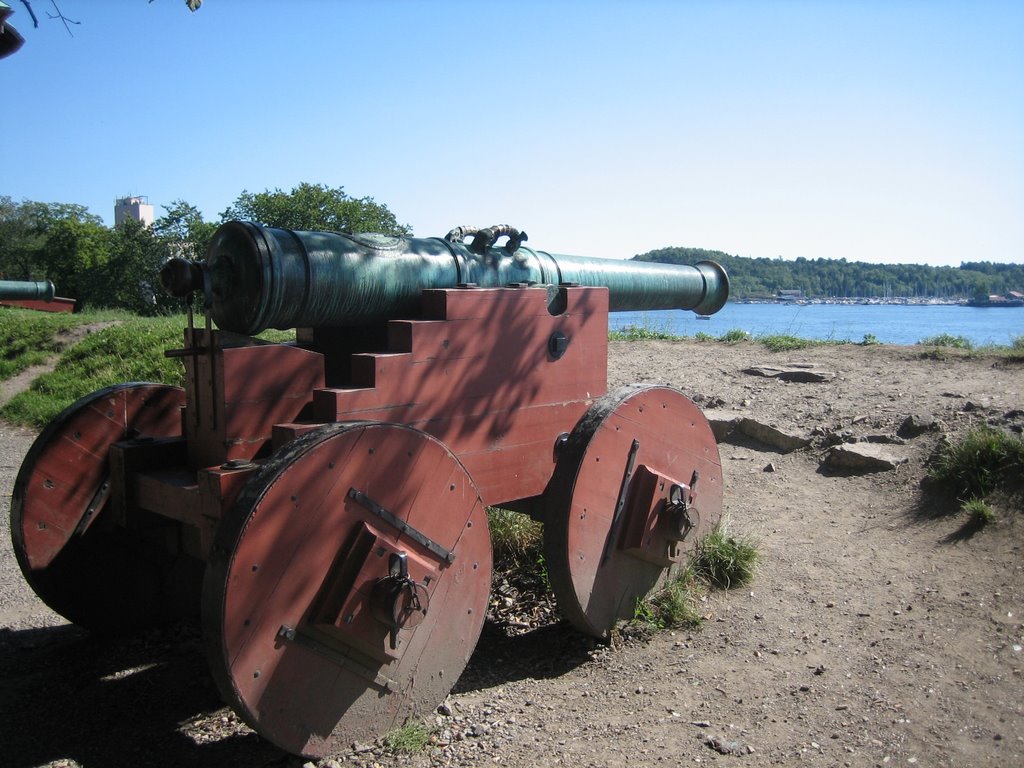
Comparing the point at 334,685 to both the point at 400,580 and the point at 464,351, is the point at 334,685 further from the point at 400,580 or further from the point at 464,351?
the point at 464,351

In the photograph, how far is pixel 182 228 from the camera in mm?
30797

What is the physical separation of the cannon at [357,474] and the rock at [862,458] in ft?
6.85

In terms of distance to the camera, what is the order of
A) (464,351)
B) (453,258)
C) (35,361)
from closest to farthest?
(464,351)
(453,258)
(35,361)

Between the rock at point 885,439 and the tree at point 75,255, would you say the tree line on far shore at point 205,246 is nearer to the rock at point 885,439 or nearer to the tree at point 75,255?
the tree at point 75,255

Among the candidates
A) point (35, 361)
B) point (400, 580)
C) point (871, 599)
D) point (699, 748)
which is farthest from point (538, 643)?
point (35, 361)

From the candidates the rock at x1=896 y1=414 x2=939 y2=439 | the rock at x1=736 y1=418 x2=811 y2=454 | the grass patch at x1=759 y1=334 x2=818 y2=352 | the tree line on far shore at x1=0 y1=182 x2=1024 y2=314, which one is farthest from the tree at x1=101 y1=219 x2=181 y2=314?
the rock at x1=896 y1=414 x2=939 y2=439

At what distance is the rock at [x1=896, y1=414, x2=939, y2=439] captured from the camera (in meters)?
6.46

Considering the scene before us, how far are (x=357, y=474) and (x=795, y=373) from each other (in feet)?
19.5

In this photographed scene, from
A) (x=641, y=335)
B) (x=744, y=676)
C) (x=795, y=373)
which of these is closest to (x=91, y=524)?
(x=744, y=676)

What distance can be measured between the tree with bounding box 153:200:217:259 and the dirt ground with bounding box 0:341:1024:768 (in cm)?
2566

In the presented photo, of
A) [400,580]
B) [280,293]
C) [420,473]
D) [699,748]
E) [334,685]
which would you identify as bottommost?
[699,748]

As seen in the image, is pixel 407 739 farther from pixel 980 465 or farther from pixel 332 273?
pixel 980 465

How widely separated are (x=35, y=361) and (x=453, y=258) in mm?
10261

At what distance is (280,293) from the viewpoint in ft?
11.3
